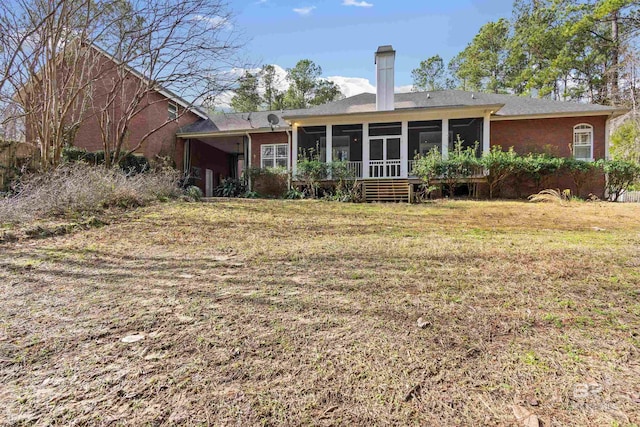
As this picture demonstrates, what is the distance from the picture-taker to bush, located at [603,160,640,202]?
36.2ft

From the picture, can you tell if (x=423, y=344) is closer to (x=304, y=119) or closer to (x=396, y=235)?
(x=396, y=235)

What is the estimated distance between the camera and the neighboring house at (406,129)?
41.7ft

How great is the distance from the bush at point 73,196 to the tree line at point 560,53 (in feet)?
76.0

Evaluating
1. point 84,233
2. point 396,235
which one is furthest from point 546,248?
point 84,233

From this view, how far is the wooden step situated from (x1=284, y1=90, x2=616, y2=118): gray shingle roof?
3048 mm

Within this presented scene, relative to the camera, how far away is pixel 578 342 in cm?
171

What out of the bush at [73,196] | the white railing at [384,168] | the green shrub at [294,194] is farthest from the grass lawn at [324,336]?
the white railing at [384,168]

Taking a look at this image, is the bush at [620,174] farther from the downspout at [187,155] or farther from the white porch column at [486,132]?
the downspout at [187,155]

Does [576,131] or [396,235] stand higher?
[576,131]

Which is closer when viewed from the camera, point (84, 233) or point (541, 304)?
point (541, 304)

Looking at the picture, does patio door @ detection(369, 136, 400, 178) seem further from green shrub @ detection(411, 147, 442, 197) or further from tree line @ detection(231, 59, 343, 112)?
tree line @ detection(231, 59, 343, 112)

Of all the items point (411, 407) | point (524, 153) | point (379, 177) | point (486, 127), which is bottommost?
point (411, 407)

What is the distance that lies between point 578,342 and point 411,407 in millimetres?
1055

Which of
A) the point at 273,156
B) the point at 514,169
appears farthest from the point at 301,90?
the point at 514,169
